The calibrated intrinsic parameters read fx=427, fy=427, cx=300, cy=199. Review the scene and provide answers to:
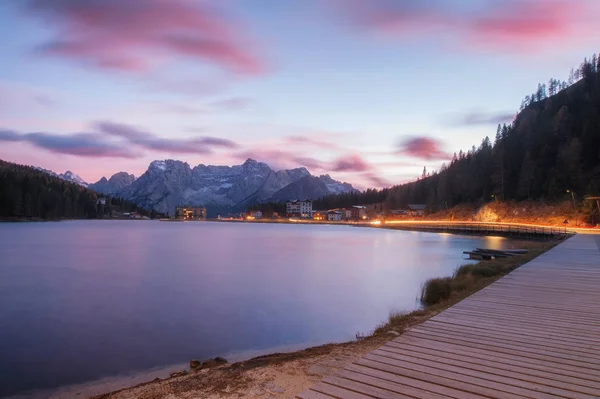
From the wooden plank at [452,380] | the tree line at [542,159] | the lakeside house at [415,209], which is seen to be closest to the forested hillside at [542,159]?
the tree line at [542,159]

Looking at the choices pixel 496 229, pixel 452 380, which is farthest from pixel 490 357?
pixel 496 229

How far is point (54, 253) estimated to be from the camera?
5153cm

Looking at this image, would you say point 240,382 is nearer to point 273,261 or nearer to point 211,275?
point 211,275

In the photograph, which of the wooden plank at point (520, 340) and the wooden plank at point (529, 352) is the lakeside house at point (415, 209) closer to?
the wooden plank at point (520, 340)

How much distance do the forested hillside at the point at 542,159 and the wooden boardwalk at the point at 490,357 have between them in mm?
83903

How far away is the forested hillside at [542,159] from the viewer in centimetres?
9485

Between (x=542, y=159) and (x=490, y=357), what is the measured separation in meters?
117

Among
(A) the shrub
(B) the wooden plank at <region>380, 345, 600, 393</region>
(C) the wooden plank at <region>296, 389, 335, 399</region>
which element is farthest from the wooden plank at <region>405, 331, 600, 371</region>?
(A) the shrub

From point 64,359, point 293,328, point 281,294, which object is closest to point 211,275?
point 281,294

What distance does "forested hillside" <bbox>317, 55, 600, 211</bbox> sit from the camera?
94.8m

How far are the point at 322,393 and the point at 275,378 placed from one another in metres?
3.58

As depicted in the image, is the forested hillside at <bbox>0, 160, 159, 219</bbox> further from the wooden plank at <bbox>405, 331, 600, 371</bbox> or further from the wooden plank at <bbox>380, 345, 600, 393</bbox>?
the wooden plank at <bbox>380, 345, 600, 393</bbox>

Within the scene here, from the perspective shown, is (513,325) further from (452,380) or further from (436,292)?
(436,292)

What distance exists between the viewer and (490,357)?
6371 mm
